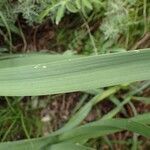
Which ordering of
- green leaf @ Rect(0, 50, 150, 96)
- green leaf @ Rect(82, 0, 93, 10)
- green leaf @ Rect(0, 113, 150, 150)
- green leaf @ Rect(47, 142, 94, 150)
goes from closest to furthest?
1. green leaf @ Rect(0, 50, 150, 96)
2. green leaf @ Rect(0, 113, 150, 150)
3. green leaf @ Rect(47, 142, 94, 150)
4. green leaf @ Rect(82, 0, 93, 10)

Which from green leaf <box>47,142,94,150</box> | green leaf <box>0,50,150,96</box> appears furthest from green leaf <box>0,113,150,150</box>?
green leaf <box>0,50,150,96</box>

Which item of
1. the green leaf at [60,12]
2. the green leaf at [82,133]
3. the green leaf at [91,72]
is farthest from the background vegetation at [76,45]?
the green leaf at [91,72]

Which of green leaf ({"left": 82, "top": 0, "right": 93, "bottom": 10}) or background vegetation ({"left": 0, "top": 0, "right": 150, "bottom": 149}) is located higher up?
green leaf ({"left": 82, "top": 0, "right": 93, "bottom": 10})

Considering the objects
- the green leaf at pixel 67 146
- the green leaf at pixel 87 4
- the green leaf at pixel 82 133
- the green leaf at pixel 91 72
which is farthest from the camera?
the green leaf at pixel 87 4

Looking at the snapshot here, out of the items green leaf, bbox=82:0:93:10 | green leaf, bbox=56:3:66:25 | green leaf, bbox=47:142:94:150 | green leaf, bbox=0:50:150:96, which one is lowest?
green leaf, bbox=47:142:94:150

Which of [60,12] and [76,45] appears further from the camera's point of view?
[76,45]

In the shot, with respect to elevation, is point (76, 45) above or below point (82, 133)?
above

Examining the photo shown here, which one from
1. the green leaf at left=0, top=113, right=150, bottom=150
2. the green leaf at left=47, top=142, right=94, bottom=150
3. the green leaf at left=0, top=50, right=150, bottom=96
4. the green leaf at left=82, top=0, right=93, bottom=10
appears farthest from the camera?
the green leaf at left=82, top=0, right=93, bottom=10

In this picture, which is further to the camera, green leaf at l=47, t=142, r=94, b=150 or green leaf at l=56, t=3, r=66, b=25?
green leaf at l=56, t=3, r=66, b=25

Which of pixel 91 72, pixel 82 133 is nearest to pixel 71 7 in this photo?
pixel 82 133

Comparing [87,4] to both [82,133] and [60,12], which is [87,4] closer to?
[60,12]

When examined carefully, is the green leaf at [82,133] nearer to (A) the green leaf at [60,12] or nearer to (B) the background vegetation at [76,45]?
(B) the background vegetation at [76,45]

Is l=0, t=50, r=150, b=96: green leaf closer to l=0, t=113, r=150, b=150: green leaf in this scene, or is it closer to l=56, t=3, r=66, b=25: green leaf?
l=0, t=113, r=150, b=150: green leaf
